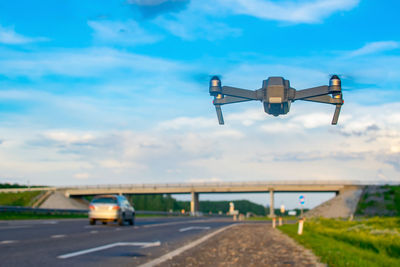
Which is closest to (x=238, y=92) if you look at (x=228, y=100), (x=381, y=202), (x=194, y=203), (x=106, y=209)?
(x=228, y=100)

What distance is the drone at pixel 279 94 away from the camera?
278 centimetres

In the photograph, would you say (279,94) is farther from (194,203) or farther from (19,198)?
(19,198)

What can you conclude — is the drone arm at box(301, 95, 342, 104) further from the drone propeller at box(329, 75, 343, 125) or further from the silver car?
the silver car

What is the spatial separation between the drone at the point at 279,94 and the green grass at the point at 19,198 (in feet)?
307

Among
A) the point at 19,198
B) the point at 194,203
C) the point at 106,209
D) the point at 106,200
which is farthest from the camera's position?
the point at 19,198

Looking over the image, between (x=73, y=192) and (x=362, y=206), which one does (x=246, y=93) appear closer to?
(x=362, y=206)

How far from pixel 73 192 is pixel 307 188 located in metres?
50.1

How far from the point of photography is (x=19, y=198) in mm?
92438

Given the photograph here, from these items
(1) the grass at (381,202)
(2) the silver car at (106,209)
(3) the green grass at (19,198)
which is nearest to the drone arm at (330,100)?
(2) the silver car at (106,209)

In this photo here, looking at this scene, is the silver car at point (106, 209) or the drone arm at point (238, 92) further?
the silver car at point (106, 209)

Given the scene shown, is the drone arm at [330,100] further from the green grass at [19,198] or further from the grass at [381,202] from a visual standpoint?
the green grass at [19,198]

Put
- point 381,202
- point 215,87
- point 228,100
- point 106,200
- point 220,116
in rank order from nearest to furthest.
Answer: point 215,87 → point 228,100 → point 220,116 → point 106,200 → point 381,202

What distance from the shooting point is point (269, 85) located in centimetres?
277

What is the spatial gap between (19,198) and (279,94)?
98732 millimetres
